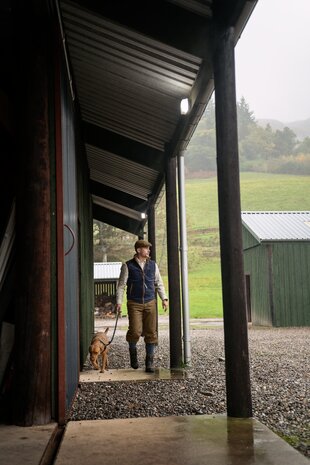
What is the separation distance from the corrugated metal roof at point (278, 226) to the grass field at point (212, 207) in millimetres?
21394

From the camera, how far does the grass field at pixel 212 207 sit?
53300 millimetres

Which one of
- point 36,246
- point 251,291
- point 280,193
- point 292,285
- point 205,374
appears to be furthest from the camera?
point 280,193

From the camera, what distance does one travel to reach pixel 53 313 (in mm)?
3793

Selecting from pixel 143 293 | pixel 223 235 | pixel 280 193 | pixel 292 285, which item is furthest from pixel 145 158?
pixel 280 193

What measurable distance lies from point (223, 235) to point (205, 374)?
3187 millimetres

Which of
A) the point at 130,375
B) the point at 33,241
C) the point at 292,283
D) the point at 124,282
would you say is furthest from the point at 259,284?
the point at 33,241

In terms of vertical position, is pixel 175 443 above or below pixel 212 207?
below

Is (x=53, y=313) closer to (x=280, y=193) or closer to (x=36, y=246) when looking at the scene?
(x=36, y=246)

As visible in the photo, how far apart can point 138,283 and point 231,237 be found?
311 centimetres

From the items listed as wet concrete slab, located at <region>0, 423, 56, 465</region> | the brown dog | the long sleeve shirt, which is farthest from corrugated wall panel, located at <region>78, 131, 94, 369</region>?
wet concrete slab, located at <region>0, 423, 56, 465</region>

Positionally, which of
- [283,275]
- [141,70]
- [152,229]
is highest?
[141,70]

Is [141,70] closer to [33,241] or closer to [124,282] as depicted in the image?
[33,241]

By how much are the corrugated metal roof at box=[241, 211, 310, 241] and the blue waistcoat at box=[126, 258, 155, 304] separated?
10.7 meters

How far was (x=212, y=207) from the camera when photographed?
80.0 meters
